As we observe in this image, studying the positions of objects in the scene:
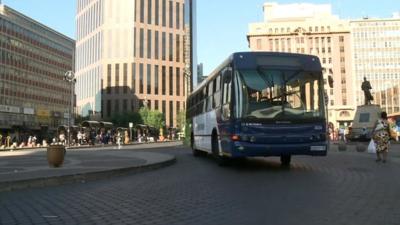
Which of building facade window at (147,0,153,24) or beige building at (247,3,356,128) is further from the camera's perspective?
beige building at (247,3,356,128)

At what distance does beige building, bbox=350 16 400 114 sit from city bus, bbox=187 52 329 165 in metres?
135

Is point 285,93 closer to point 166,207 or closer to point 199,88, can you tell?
point 166,207

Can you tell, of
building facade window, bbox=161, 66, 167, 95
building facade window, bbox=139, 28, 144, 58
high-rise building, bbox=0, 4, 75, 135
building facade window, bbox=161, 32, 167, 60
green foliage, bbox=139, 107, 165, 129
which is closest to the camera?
high-rise building, bbox=0, 4, 75, 135

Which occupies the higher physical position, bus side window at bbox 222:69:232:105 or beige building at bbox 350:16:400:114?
beige building at bbox 350:16:400:114

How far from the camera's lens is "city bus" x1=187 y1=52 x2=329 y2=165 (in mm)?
13961

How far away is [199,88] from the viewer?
21766 mm

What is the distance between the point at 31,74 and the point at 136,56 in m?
29.8

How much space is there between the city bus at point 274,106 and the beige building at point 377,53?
135370 mm

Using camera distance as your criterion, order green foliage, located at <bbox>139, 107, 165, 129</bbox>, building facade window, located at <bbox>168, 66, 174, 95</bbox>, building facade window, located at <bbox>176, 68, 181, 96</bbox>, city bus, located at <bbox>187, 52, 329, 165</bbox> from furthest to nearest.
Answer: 1. building facade window, located at <bbox>176, 68, 181, 96</bbox>
2. building facade window, located at <bbox>168, 66, 174, 95</bbox>
3. green foliage, located at <bbox>139, 107, 165, 129</bbox>
4. city bus, located at <bbox>187, 52, 329, 165</bbox>

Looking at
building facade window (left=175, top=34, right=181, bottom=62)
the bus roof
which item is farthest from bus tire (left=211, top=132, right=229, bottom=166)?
building facade window (left=175, top=34, right=181, bottom=62)

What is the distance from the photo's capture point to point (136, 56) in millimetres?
133000

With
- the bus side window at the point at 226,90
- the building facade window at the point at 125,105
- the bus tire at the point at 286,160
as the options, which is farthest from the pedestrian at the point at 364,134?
the building facade window at the point at 125,105

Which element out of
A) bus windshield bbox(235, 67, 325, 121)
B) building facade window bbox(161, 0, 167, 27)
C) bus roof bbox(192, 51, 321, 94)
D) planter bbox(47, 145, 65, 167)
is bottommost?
planter bbox(47, 145, 65, 167)

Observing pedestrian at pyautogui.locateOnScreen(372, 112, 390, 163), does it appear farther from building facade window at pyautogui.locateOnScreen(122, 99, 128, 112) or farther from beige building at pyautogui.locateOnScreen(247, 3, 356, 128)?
beige building at pyautogui.locateOnScreen(247, 3, 356, 128)
